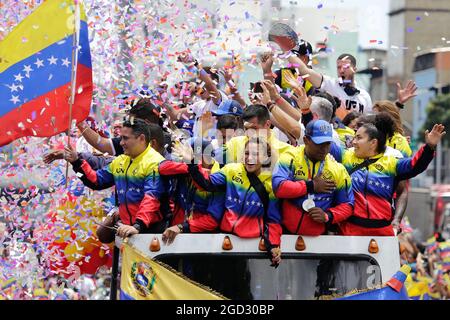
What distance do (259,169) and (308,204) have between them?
0.41 meters

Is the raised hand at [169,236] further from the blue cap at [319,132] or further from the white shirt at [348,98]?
the white shirt at [348,98]

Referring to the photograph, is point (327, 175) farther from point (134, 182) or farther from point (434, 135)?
point (134, 182)

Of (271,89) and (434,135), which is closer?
(434,135)

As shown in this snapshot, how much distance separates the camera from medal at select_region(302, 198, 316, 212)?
8.46 metres

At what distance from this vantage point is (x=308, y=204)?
27.9 feet

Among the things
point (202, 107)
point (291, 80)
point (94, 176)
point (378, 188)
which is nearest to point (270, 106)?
point (291, 80)

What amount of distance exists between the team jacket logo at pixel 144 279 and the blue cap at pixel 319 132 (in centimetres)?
149

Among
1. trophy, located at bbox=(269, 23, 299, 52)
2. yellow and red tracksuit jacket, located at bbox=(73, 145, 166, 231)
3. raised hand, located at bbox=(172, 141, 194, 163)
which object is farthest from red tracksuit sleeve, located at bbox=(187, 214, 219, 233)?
trophy, located at bbox=(269, 23, 299, 52)

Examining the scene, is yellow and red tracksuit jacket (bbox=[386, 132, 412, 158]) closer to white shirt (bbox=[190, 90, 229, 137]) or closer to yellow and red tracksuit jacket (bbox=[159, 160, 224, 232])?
white shirt (bbox=[190, 90, 229, 137])

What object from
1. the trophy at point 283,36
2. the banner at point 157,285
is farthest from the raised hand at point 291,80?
the banner at point 157,285

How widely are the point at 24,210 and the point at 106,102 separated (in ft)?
3.96

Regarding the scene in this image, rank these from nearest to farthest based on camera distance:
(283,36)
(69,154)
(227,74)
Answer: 1. (69,154)
2. (283,36)
3. (227,74)

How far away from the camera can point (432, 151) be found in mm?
8805
